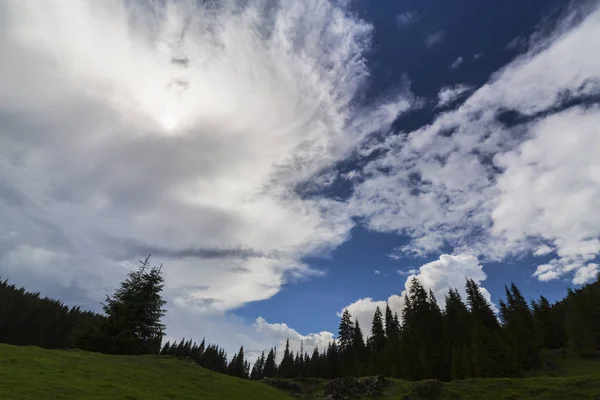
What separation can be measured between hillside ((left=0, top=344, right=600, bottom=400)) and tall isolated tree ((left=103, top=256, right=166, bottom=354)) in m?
11.6

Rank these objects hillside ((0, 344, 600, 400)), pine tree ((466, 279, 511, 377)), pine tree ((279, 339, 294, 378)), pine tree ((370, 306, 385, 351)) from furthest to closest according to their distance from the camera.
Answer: pine tree ((279, 339, 294, 378))
pine tree ((370, 306, 385, 351))
pine tree ((466, 279, 511, 377))
hillside ((0, 344, 600, 400))

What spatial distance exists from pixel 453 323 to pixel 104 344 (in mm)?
94737

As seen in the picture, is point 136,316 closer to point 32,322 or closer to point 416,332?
point 416,332

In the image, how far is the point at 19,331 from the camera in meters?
134

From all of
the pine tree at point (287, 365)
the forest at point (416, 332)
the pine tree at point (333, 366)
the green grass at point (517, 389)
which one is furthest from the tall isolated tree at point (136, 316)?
the pine tree at point (287, 365)

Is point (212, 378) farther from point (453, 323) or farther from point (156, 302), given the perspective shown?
point (453, 323)

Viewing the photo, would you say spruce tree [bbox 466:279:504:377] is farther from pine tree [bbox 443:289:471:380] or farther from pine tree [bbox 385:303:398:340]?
pine tree [bbox 385:303:398:340]

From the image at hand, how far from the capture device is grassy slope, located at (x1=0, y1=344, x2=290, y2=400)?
89.7 ft

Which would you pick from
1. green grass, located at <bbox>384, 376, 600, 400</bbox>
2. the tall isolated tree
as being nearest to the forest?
the tall isolated tree

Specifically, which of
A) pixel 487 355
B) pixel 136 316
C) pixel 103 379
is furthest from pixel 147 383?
pixel 487 355

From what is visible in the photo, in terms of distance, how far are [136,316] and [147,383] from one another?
1167 inches

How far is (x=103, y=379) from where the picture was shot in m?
34.6

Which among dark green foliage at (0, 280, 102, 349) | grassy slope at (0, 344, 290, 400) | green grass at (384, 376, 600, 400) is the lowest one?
grassy slope at (0, 344, 290, 400)

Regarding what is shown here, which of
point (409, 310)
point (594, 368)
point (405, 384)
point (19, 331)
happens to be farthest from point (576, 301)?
point (19, 331)
